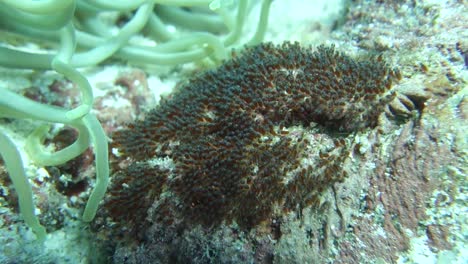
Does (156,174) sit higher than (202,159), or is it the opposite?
(202,159)

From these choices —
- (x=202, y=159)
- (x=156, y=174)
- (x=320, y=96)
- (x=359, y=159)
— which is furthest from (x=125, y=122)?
(x=359, y=159)

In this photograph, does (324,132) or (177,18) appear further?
(177,18)

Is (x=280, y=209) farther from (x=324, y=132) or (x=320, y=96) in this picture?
(x=320, y=96)

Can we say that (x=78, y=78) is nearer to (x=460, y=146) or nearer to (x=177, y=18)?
(x=177, y=18)

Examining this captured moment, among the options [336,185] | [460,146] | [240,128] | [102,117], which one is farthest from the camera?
[102,117]

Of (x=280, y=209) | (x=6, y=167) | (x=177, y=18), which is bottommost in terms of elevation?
(x=6, y=167)

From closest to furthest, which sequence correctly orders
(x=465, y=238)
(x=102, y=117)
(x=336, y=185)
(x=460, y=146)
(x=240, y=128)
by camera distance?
(x=465, y=238) < (x=460, y=146) < (x=336, y=185) < (x=240, y=128) < (x=102, y=117)
